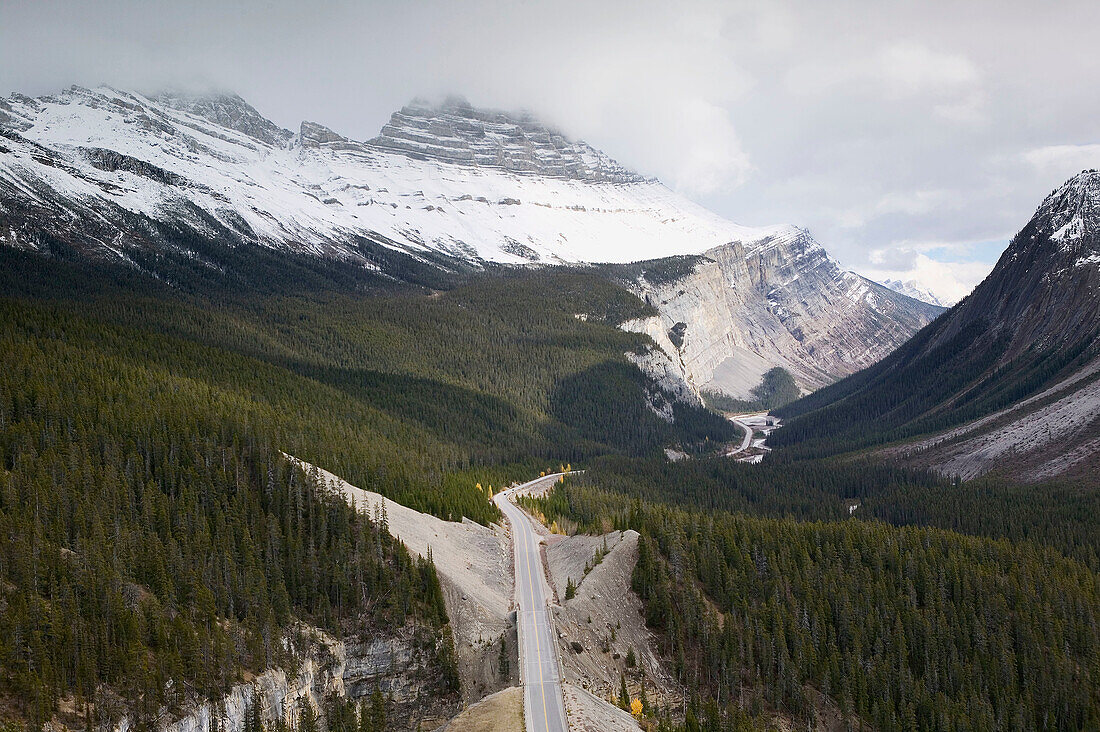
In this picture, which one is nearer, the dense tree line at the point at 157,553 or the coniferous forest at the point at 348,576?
the dense tree line at the point at 157,553

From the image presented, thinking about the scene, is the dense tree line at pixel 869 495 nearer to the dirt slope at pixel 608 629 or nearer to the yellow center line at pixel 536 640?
the yellow center line at pixel 536 640

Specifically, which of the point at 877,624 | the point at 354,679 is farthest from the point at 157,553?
the point at 877,624

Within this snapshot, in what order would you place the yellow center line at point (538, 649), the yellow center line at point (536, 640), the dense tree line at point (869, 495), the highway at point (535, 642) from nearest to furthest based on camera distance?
1. the yellow center line at point (538, 649)
2. the yellow center line at point (536, 640)
3. the highway at point (535, 642)
4. the dense tree line at point (869, 495)

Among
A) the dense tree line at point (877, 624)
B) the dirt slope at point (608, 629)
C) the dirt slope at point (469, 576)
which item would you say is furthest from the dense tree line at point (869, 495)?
the dirt slope at point (608, 629)

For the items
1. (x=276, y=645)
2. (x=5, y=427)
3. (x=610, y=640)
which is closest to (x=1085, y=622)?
(x=610, y=640)

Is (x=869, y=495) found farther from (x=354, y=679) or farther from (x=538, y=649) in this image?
(x=354, y=679)

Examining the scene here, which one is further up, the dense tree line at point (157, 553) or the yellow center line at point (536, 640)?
the dense tree line at point (157, 553)

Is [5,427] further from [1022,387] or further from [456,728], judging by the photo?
[1022,387]

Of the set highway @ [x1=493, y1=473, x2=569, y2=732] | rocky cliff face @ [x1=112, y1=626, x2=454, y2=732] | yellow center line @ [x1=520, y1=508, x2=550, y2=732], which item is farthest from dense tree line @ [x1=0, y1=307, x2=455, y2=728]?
yellow center line @ [x1=520, y1=508, x2=550, y2=732]

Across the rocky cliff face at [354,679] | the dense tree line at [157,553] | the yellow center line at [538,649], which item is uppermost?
the dense tree line at [157,553]
